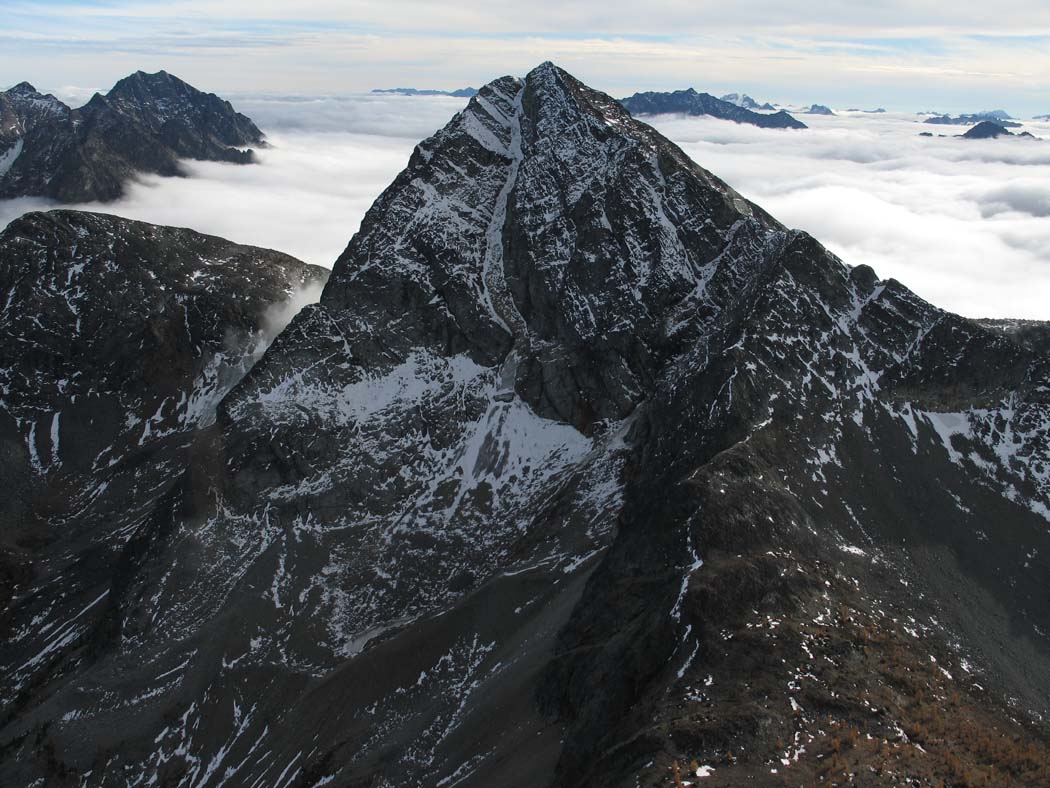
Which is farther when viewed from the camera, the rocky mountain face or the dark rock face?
the dark rock face

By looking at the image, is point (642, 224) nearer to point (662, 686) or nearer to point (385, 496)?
point (385, 496)

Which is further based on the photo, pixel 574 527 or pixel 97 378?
pixel 97 378

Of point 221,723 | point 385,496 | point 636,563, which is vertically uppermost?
→ point 636,563

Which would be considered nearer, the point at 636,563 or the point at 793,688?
the point at 793,688

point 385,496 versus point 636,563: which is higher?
point 636,563

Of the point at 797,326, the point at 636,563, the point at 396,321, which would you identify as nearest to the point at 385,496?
the point at 396,321

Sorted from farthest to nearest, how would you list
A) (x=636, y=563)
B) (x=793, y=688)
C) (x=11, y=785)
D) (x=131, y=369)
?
(x=131, y=369) → (x=11, y=785) → (x=636, y=563) → (x=793, y=688)

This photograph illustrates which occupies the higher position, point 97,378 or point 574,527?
point 574,527

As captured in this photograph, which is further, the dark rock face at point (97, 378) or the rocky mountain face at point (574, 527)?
the dark rock face at point (97, 378)
